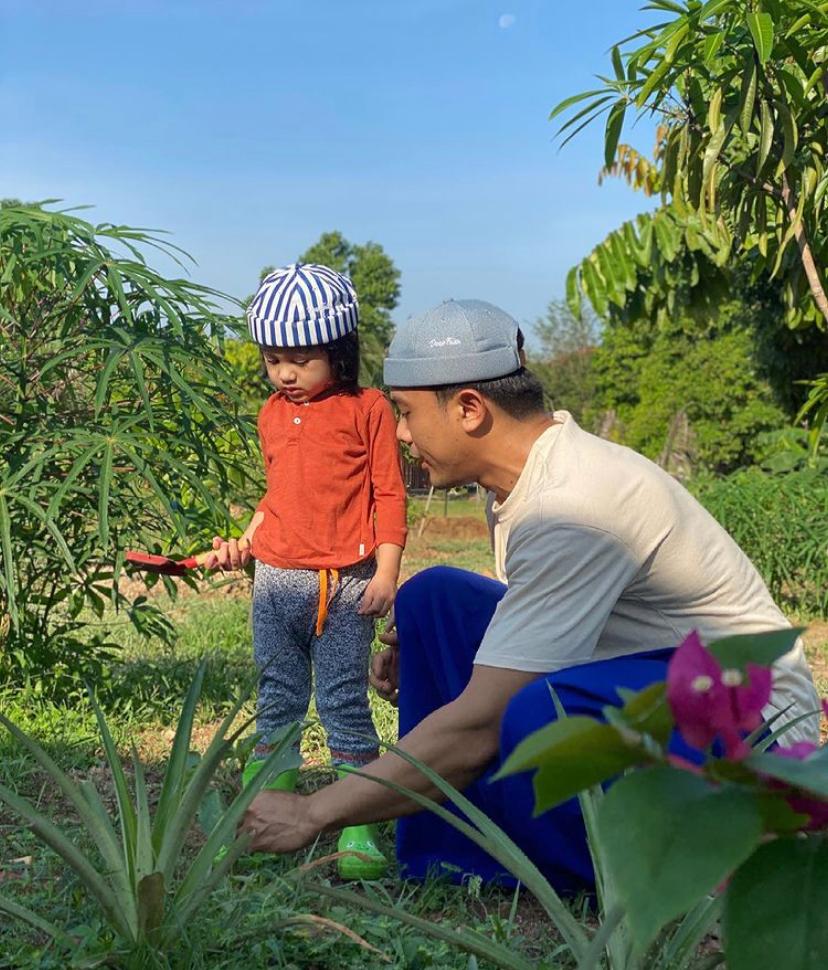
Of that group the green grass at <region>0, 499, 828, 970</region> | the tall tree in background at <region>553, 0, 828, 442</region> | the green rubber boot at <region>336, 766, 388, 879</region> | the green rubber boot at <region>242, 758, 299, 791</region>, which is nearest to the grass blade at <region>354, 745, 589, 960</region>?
the green grass at <region>0, 499, 828, 970</region>

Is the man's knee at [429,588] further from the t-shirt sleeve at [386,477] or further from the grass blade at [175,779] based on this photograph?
the grass blade at [175,779]

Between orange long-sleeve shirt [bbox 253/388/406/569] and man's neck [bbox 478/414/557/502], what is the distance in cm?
65

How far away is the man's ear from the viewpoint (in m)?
2.02

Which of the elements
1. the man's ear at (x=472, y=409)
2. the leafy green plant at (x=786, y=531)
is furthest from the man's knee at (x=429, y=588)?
the leafy green plant at (x=786, y=531)

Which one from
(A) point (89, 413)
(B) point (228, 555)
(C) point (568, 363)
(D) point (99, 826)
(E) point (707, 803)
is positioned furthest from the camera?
(C) point (568, 363)

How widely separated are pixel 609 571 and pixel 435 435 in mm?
393

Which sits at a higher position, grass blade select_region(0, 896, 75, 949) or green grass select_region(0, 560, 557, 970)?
grass blade select_region(0, 896, 75, 949)

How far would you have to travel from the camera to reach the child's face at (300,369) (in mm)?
2721

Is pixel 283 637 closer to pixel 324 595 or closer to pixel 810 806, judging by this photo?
pixel 324 595

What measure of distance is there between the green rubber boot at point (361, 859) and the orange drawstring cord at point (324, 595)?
50cm

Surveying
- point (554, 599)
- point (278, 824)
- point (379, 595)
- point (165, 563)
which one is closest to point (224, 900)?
point (278, 824)

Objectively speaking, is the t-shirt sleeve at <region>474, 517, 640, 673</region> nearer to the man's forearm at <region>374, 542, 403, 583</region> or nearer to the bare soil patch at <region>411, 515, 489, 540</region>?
the man's forearm at <region>374, 542, 403, 583</region>

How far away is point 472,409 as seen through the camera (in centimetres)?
203

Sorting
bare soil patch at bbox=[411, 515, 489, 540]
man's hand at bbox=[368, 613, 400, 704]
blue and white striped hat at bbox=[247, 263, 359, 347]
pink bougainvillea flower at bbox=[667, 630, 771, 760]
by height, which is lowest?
bare soil patch at bbox=[411, 515, 489, 540]
